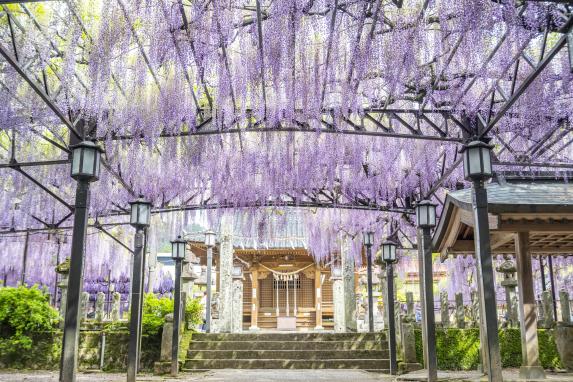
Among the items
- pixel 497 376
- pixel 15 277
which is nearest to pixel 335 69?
pixel 497 376

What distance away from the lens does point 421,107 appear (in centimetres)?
741

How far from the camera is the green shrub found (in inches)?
408

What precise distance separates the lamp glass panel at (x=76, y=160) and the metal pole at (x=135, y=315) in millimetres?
2516

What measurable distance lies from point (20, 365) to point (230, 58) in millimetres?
7454

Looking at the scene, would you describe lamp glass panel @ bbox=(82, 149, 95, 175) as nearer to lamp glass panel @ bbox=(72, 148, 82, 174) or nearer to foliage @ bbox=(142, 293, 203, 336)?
lamp glass panel @ bbox=(72, 148, 82, 174)

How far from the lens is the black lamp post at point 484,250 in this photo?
5.47 m

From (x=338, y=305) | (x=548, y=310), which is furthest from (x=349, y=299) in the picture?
(x=548, y=310)

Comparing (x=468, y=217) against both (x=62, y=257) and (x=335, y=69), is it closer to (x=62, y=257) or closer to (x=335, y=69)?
(x=335, y=69)

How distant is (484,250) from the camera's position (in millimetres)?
5785

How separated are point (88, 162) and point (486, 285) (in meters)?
4.36

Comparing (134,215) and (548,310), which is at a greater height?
(134,215)

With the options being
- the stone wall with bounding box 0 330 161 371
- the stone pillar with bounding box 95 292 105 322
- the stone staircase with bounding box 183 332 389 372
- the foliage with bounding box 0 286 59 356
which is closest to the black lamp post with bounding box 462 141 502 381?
the stone staircase with bounding box 183 332 389 372

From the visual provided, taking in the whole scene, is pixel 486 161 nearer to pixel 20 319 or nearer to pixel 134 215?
pixel 134 215

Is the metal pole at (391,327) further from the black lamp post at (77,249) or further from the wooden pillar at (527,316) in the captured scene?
the black lamp post at (77,249)
